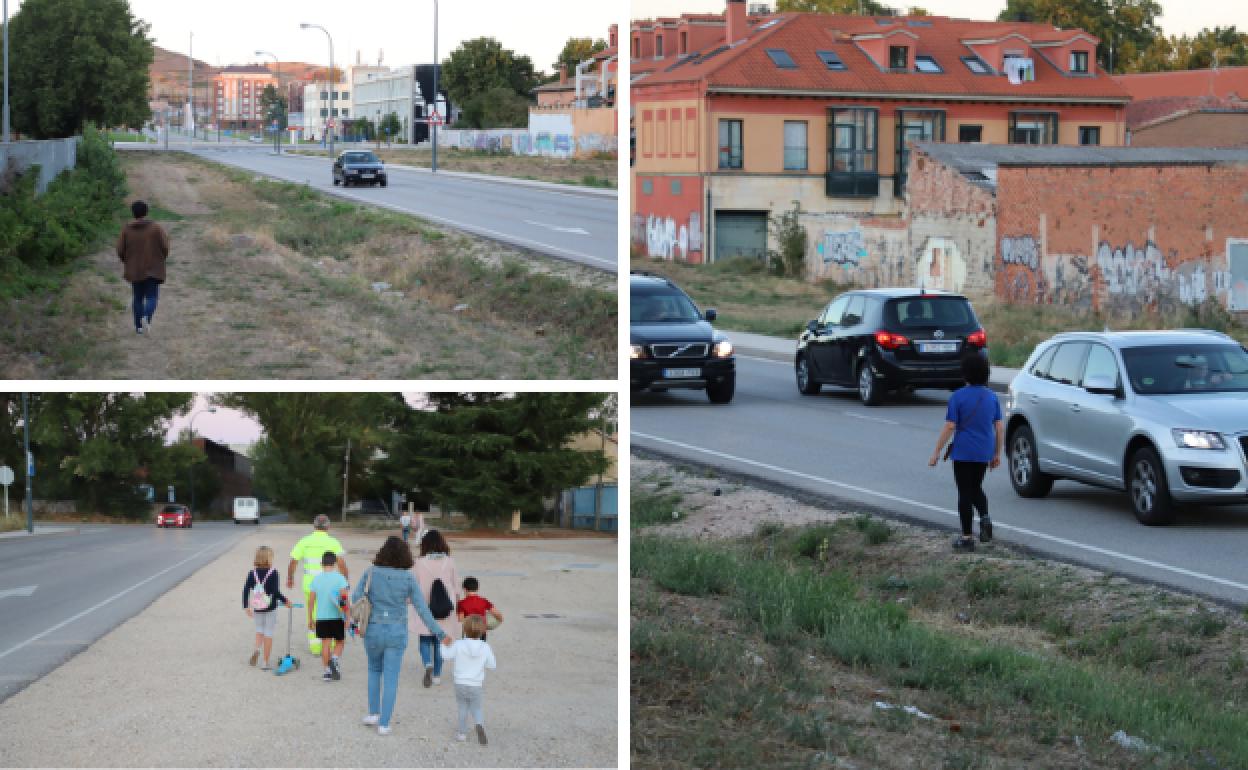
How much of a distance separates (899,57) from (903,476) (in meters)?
47.8

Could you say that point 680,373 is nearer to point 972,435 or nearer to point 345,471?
point 972,435

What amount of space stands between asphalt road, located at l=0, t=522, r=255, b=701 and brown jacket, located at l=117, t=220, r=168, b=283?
108 cm

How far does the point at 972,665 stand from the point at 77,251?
5.13m

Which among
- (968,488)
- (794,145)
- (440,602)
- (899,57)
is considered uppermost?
(899,57)

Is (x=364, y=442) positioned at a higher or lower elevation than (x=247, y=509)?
higher

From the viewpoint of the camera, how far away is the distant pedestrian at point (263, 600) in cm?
773

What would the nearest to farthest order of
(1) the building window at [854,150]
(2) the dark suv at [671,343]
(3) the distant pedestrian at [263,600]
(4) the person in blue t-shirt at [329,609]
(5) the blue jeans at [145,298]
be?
1. (5) the blue jeans at [145,298]
2. (4) the person in blue t-shirt at [329,609]
3. (3) the distant pedestrian at [263,600]
4. (2) the dark suv at [671,343]
5. (1) the building window at [854,150]

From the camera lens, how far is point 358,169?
64.7 feet

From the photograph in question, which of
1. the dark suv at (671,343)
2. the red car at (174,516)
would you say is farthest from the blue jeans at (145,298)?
the dark suv at (671,343)

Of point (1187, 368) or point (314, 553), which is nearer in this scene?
point (314, 553)

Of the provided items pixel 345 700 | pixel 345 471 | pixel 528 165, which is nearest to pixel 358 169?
pixel 528 165

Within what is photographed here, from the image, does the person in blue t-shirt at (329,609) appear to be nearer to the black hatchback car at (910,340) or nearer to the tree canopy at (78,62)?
the tree canopy at (78,62)

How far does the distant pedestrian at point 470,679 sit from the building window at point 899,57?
5805cm

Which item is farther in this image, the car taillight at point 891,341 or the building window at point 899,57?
the building window at point 899,57
